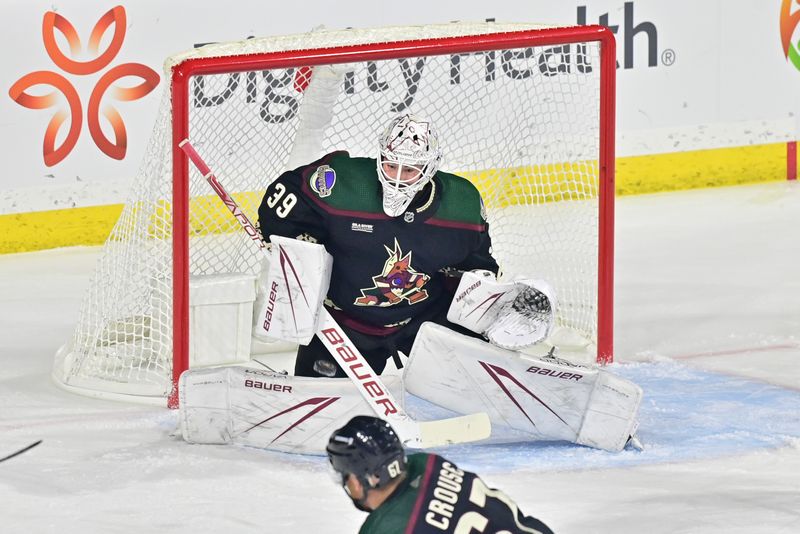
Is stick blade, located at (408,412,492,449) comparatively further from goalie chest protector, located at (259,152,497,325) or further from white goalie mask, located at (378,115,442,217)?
white goalie mask, located at (378,115,442,217)

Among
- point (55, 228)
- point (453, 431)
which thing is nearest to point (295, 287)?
point (453, 431)

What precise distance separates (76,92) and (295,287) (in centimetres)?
256

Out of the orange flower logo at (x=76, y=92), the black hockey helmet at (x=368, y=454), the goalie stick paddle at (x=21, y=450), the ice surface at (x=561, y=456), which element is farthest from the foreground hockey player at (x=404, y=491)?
the orange flower logo at (x=76, y=92)

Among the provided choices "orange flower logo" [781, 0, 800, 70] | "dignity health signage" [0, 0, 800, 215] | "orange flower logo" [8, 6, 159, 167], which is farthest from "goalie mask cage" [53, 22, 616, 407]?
"orange flower logo" [781, 0, 800, 70]

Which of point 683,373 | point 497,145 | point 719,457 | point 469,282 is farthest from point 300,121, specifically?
point 719,457

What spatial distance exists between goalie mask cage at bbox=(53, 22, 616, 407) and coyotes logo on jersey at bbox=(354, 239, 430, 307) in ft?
1.79

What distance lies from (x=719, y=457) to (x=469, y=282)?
0.72 meters

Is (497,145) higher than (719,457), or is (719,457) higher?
(497,145)

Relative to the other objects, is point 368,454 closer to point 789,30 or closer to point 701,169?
point 701,169

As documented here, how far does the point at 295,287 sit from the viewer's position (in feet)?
11.4

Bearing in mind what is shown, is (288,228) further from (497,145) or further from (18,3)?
(18,3)

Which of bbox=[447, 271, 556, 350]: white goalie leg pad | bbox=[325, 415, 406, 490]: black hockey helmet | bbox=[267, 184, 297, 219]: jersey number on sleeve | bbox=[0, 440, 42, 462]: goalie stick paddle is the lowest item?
bbox=[0, 440, 42, 462]: goalie stick paddle

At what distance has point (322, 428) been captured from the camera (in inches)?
138

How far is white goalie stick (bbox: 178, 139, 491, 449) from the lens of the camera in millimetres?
3500
